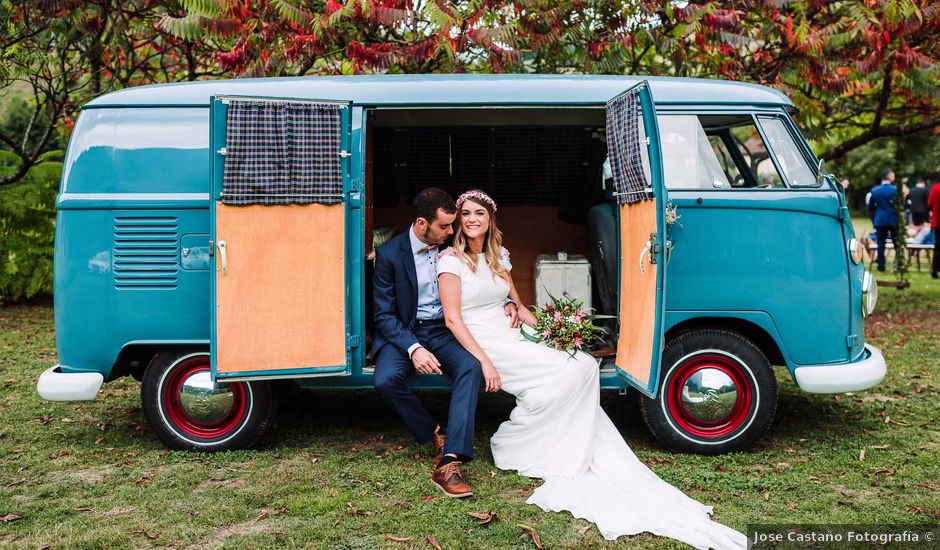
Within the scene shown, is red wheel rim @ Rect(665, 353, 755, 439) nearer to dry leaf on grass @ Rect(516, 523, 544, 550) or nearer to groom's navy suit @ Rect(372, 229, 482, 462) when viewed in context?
groom's navy suit @ Rect(372, 229, 482, 462)

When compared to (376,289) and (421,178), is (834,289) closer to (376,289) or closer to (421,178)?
(376,289)

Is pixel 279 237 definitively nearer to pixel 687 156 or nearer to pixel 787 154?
pixel 687 156

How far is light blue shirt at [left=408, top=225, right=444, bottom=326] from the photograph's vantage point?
→ 5.37 meters

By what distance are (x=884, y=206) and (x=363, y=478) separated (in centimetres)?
1358

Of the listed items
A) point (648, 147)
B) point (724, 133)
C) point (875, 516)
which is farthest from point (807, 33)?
point (875, 516)

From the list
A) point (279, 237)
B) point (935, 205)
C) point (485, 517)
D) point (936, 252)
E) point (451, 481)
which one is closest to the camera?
point (485, 517)

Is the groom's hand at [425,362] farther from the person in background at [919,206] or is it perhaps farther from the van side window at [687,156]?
the person in background at [919,206]

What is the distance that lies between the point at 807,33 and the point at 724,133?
3.23m

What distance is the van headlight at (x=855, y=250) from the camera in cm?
513

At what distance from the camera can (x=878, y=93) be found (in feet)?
35.4

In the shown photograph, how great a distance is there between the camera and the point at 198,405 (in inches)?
207

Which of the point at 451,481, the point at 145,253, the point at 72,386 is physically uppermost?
the point at 145,253

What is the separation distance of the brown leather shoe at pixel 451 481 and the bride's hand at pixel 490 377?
0.56m

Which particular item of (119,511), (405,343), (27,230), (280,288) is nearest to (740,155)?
(405,343)
